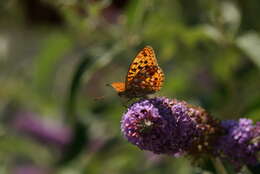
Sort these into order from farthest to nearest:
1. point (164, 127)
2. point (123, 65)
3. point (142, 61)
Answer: point (123, 65)
point (142, 61)
point (164, 127)

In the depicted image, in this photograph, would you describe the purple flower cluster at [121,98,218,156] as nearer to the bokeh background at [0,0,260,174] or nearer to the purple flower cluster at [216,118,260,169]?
the purple flower cluster at [216,118,260,169]

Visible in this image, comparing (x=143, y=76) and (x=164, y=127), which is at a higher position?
(x=143, y=76)

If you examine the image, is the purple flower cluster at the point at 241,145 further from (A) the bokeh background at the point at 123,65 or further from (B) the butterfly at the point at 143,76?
(A) the bokeh background at the point at 123,65

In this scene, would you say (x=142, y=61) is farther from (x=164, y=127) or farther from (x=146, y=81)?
(x=164, y=127)

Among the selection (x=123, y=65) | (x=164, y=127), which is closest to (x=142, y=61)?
(x=164, y=127)

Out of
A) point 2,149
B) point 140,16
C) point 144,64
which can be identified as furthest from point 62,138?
point 144,64

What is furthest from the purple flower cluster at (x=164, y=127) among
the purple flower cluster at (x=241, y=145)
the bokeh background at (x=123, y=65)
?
the bokeh background at (x=123, y=65)
